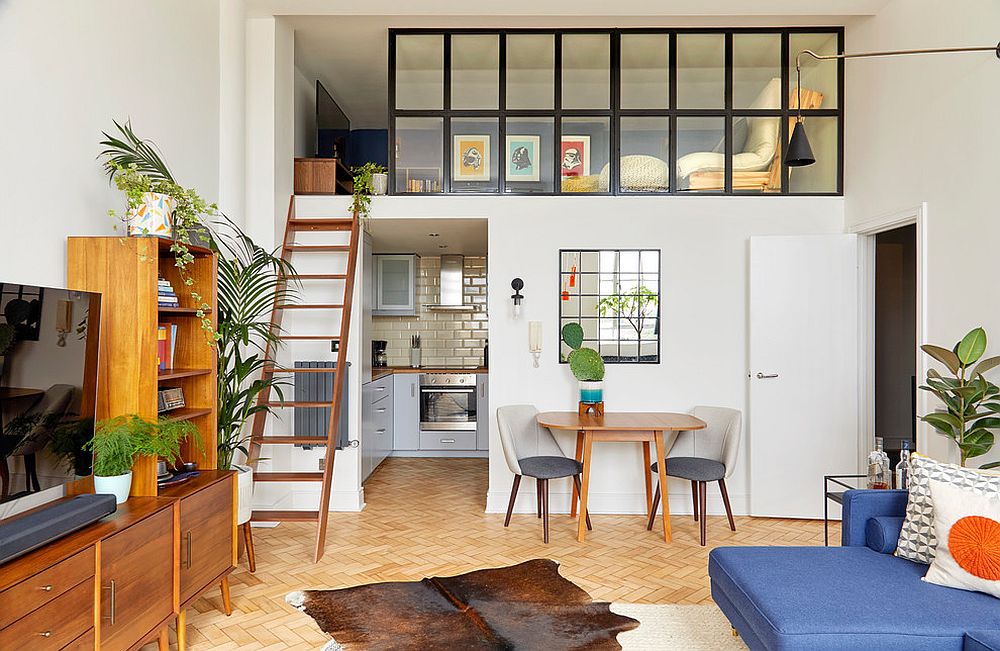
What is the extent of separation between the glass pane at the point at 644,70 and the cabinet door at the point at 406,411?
11.6ft

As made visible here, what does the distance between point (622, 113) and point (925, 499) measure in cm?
352

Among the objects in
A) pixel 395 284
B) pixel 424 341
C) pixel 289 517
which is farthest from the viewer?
pixel 424 341

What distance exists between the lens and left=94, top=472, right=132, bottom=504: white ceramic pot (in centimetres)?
267

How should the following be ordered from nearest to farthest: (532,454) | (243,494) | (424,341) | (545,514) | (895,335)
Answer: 1. (243,494)
2. (545,514)
3. (532,454)
4. (895,335)
5. (424,341)

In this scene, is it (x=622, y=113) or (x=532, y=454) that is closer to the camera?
(x=532, y=454)

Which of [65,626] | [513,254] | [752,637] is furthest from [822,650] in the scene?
[513,254]

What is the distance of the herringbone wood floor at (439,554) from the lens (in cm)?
330

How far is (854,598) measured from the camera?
2.41 metres

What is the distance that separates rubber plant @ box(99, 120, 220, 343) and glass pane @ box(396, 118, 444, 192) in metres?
2.17

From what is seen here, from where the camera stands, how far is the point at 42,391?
2.36 metres

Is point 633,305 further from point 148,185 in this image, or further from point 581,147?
point 148,185

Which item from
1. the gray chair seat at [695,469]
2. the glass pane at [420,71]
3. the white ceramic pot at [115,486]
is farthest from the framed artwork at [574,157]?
the white ceramic pot at [115,486]

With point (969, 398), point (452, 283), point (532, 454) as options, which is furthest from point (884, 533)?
point (452, 283)

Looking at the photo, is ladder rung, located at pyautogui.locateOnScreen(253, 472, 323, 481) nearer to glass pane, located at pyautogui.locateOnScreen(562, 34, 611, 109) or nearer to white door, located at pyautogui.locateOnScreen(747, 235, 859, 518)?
white door, located at pyautogui.locateOnScreen(747, 235, 859, 518)
